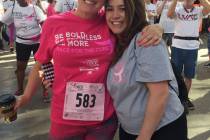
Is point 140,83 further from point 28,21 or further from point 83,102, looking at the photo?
point 28,21

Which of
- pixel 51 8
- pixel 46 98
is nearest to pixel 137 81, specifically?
pixel 46 98

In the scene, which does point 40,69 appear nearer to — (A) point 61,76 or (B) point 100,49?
(A) point 61,76

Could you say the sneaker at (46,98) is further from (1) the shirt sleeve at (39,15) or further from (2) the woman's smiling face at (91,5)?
(2) the woman's smiling face at (91,5)

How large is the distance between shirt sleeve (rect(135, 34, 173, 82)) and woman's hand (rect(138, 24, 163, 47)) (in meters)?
0.03

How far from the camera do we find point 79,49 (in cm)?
267

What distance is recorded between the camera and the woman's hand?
2.32 m

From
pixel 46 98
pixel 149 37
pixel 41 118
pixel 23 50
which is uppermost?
pixel 149 37

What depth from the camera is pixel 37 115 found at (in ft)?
19.9

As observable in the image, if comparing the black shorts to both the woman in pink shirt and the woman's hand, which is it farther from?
the woman's hand

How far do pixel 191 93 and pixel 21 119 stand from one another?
2778 millimetres

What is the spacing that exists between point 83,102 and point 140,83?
0.58 meters

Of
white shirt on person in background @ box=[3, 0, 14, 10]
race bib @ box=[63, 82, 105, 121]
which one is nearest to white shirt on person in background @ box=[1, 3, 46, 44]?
white shirt on person in background @ box=[3, 0, 14, 10]

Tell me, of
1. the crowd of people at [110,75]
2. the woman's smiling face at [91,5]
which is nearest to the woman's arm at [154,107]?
the crowd of people at [110,75]

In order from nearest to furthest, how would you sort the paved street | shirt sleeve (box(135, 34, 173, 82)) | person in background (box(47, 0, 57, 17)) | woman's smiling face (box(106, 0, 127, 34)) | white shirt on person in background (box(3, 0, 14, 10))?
shirt sleeve (box(135, 34, 173, 82)) → woman's smiling face (box(106, 0, 127, 34)) → the paved street → person in background (box(47, 0, 57, 17)) → white shirt on person in background (box(3, 0, 14, 10))
